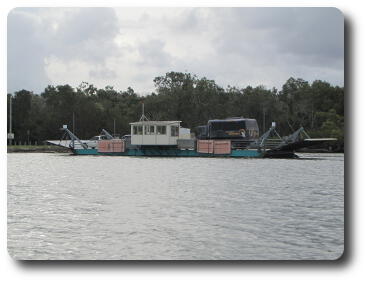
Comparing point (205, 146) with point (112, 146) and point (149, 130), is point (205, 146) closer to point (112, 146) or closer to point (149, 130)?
point (149, 130)

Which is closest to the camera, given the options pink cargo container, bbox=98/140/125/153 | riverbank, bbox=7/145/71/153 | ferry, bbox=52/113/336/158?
riverbank, bbox=7/145/71/153

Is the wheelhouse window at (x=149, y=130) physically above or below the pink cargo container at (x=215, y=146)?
above

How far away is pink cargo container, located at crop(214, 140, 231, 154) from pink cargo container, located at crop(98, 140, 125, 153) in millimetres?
4865

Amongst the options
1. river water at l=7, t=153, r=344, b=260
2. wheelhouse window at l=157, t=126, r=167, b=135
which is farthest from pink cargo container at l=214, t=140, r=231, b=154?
river water at l=7, t=153, r=344, b=260

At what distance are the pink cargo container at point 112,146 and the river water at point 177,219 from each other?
14.7 meters

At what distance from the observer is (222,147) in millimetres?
27438

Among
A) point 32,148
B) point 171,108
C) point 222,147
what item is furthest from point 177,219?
point 222,147

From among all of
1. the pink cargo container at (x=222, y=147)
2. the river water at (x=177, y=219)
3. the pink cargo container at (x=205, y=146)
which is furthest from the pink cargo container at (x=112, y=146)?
the river water at (x=177, y=219)

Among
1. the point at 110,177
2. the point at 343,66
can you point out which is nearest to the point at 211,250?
the point at 343,66

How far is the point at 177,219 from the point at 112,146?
21168 millimetres

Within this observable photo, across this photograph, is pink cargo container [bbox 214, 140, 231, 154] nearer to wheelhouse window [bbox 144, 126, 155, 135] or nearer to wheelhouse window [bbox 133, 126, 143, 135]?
wheelhouse window [bbox 144, 126, 155, 135]

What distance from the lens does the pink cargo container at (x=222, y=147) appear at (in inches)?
1076

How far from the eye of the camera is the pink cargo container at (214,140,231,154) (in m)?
27.3

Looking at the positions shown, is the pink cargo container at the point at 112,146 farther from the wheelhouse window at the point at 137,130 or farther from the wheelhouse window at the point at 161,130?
the wheelhouse window at the point at 161,130
